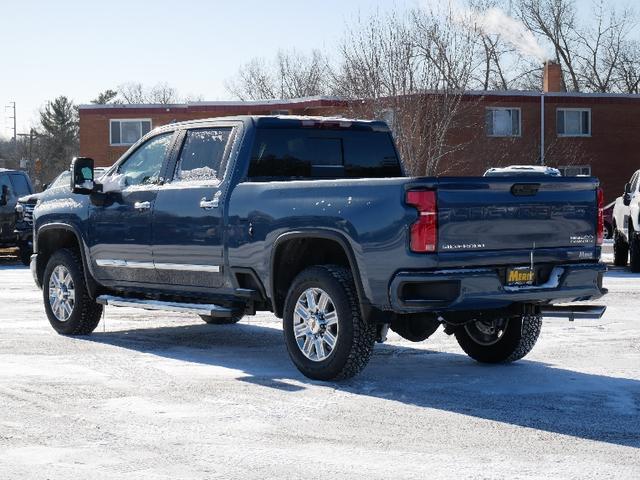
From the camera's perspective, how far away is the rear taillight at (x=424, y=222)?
808 centimetres

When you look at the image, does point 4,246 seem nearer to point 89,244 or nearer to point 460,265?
point 89,244

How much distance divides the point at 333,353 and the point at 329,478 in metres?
2.79

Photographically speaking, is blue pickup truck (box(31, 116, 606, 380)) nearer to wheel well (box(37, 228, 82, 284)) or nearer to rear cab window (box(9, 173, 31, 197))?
wheel well (box(37, 228, 82, 284))

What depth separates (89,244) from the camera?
37.1 feet

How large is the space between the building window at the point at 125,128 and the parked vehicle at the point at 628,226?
114 feet

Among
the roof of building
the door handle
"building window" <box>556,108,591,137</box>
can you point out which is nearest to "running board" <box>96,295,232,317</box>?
the door handle

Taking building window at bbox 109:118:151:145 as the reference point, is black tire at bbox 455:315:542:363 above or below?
below

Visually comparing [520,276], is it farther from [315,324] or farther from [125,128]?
[125,128]

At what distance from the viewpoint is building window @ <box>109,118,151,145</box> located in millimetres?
54406

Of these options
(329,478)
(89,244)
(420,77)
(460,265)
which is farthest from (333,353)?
(420,77)

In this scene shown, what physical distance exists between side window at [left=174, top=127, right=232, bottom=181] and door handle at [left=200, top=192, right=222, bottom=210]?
212 millimetres

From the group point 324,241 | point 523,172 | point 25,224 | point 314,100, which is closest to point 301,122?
point 324,241

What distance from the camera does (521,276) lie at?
28.2 ft

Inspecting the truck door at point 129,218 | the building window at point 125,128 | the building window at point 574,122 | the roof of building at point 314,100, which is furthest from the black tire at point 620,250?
the building window at point 125,128
